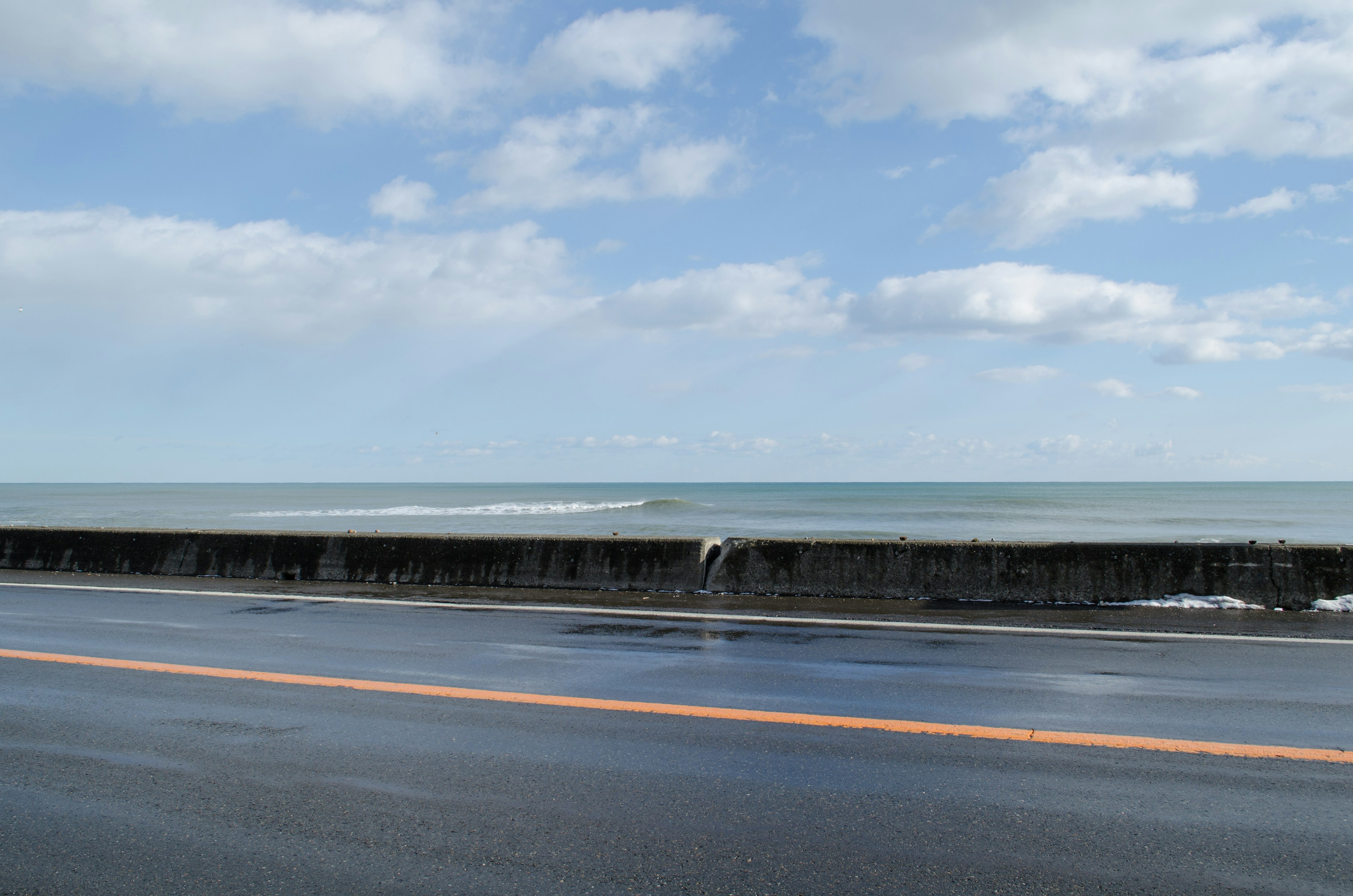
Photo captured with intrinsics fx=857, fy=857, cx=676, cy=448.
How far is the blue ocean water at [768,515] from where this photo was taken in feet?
106

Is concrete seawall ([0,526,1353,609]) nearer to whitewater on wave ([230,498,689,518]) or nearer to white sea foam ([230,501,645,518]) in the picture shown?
whitewater on wave ([230,498,689,518])

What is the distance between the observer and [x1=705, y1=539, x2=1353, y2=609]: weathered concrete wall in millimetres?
8477

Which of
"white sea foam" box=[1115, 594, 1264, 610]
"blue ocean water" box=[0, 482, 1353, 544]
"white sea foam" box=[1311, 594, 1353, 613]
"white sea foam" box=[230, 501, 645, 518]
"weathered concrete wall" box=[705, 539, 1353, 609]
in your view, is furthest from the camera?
"white sea foam" box=[230, 501, 645, 518]

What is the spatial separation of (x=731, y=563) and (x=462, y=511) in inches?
1739

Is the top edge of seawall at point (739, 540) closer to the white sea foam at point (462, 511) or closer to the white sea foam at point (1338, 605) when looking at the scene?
the white sea foam at point (1338, 605)

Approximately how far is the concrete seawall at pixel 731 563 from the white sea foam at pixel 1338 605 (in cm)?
7

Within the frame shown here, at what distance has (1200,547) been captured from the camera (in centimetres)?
880

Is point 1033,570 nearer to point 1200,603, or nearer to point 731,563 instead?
point 1200,603

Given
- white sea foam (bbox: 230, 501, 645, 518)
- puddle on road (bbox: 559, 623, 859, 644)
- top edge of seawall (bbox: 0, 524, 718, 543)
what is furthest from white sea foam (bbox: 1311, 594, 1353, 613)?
white sea foam (bbox: 230, 501, 645, 518)

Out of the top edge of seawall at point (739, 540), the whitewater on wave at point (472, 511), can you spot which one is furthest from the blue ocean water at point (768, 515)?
the top edge of seawall at point (739, 540)

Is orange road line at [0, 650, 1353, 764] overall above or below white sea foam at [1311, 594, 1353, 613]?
below

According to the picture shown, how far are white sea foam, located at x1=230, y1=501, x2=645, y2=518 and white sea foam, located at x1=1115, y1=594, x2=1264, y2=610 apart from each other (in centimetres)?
3690

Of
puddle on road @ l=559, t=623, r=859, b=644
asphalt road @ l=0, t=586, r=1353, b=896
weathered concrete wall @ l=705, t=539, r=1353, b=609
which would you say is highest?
weathered concrete wall @ l=705, t=539, r=1353, b=609

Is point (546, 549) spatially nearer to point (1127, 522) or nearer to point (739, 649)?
point (739, 649)
